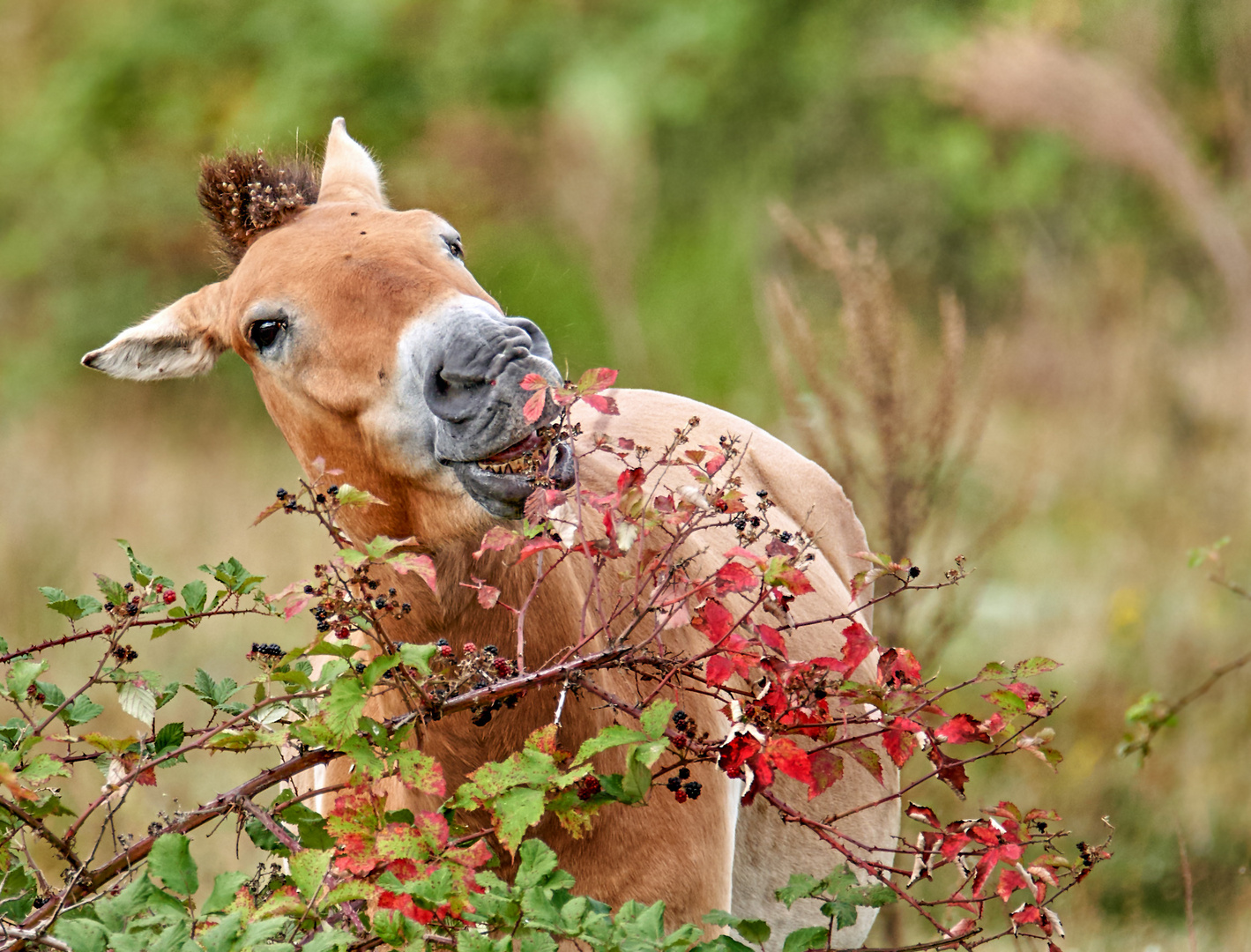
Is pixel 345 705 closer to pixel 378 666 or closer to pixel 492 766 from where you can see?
pixel 378 666

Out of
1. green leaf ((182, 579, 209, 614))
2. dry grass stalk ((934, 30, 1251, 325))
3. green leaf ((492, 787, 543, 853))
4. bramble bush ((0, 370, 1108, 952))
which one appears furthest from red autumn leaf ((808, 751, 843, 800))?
dry grass stalk ((934, 30, 1251, 325))

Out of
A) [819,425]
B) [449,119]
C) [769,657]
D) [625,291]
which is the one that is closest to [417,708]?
[769,657]

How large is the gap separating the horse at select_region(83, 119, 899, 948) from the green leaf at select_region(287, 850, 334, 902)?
0.63m

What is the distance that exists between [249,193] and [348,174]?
43 cm

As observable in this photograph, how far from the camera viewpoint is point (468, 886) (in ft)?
5.59

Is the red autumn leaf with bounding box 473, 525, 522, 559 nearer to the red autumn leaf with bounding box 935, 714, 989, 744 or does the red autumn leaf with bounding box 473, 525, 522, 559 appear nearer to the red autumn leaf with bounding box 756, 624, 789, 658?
the red autumn leaf with bounding box 756, 624, 789, 658

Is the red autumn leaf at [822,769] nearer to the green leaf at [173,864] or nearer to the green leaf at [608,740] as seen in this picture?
the green leaf at [608,740]

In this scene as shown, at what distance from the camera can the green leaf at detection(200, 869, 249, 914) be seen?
1.60 meters

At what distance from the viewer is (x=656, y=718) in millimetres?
1738

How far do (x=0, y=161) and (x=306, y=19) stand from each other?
108 inches

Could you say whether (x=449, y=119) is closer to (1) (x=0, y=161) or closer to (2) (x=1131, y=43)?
(1) (x=0, y=161)

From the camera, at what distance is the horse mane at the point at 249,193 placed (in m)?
2.67

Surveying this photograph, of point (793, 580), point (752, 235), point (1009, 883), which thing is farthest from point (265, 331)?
point (752, 235)

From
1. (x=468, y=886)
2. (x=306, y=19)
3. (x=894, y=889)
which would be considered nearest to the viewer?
(x=468, y=886)
